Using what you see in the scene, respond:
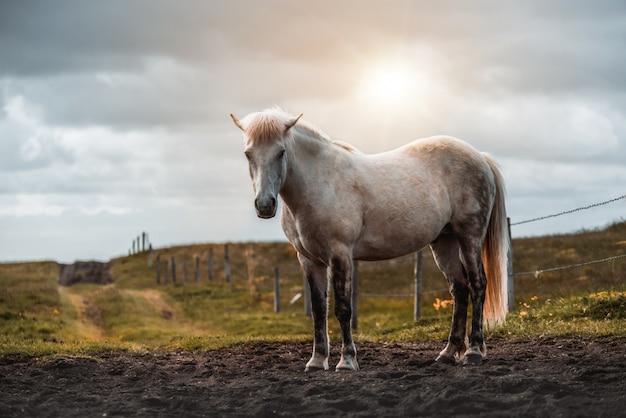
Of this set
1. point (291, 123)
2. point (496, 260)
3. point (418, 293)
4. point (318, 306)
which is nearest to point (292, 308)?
point (418, 293)

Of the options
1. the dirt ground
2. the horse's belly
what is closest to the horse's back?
the horse's belly

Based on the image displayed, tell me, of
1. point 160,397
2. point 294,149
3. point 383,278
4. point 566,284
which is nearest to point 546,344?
point 294,149

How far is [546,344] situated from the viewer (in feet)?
32.6

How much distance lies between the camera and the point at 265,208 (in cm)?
719

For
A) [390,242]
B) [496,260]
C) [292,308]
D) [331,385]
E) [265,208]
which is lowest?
[331,385]

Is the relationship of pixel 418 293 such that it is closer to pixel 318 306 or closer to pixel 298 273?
pixel 318 306

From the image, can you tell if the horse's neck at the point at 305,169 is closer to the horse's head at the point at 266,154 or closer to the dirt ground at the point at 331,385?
the horse's head at the point at 266,154

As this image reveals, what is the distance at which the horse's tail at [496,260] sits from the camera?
31.3 feet

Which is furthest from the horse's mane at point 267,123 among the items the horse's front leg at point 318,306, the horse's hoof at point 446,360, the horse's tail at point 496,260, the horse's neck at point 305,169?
the horse's hoof at point 446,360

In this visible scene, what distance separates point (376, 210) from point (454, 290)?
1790mm

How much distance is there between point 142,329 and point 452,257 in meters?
10.6

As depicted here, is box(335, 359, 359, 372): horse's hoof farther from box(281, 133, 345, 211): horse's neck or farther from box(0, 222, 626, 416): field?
box(281, 133, 345, 211): horse's neck

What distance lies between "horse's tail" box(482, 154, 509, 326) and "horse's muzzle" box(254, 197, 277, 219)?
3.65 meters

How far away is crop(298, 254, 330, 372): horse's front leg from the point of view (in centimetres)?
844
